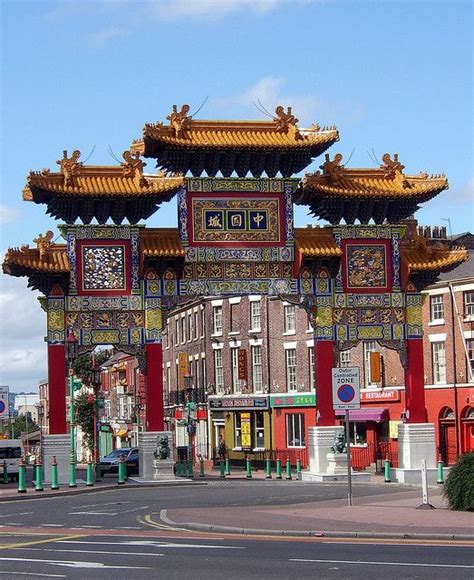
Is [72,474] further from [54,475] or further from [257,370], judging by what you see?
[257,370]

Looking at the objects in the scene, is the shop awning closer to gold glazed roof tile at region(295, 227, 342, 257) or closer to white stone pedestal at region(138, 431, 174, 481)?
gold glazed roof tile at region(295, 227, 342, 257)

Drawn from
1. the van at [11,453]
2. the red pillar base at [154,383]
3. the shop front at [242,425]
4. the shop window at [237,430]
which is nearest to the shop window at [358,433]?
the shop front at [242,425]

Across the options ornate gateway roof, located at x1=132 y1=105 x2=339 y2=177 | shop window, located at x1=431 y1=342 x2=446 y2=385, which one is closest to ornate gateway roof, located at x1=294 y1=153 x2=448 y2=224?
ornate gateway roof, located at x1=132 y1=105 x2=339 y2=177

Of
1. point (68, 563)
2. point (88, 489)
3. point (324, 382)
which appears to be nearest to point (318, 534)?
point (68, 563)

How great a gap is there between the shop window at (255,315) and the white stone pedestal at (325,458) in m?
25.5

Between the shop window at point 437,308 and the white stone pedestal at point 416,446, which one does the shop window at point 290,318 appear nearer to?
the shop window at point 437,308

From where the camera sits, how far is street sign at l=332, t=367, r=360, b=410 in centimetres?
2822

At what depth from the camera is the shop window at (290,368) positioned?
6638 centimetres

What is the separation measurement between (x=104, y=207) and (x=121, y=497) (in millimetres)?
11608

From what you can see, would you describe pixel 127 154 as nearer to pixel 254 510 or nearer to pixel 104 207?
pixel 104 207

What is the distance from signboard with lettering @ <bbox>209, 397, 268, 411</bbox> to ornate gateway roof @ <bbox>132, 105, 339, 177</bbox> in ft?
84.0

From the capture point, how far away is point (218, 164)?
4372 centimetres

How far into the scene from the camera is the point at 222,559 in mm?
18594

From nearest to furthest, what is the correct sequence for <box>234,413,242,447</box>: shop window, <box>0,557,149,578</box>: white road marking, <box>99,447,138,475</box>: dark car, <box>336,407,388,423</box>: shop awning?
<box>0,557,149,578</box>: white road marking, <box>99,447,138,475</box>: dark car, <box>336,407,388,423</box>: shop awning, <box>234,413,242,447</box>: shop window
